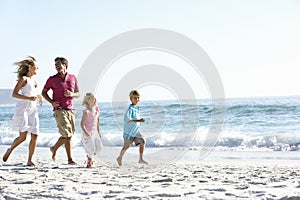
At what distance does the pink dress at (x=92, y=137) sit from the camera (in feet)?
21.3

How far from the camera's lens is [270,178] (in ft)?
17.1

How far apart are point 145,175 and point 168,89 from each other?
4.98 m

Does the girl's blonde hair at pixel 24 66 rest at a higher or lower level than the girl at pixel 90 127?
higher

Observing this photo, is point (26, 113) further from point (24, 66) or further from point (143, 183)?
point (143, 183)

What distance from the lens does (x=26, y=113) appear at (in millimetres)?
6379

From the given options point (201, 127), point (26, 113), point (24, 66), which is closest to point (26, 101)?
point (26, 113)

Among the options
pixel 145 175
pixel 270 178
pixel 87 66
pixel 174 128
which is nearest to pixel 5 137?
pixel 174 128

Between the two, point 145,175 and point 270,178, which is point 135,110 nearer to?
point 145,175

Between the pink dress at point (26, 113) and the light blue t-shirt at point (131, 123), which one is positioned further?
the light blue t-shirt at point (131, 123)

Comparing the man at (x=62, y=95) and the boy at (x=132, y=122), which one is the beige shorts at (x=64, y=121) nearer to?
the man at (x=62, y=95)

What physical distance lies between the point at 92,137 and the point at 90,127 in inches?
6.5

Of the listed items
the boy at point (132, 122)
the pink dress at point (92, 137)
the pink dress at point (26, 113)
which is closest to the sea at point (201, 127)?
the boy at point (132, 122)

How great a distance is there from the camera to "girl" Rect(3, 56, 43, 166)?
6.32 meters

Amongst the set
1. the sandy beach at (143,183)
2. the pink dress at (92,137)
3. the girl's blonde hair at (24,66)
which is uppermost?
the girl's blonde hair at (24,66)
